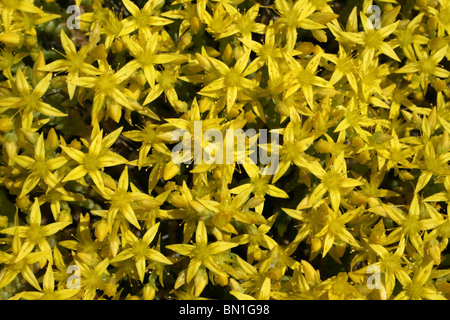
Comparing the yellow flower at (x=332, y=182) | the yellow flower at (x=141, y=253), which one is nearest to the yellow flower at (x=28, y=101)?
the yellow flower at (x=141, y=253)

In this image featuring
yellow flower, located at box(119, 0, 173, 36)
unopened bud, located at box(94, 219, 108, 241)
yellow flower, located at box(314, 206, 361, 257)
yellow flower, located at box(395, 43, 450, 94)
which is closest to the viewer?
unopened bud, located at box(94, 219, 108, 241)

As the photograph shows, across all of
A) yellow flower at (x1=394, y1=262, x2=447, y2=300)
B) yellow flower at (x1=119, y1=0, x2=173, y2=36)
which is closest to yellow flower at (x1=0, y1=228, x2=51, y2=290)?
yellow flower at (x1=119, y1=0, x2=173, y2=36)

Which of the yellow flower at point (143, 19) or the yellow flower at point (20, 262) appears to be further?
the yellow flower at point (143, 19)

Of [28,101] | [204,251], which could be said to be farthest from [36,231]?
[204,251]

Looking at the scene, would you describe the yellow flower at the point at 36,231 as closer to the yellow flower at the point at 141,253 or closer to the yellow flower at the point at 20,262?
the yellow flower at the point at 20,262

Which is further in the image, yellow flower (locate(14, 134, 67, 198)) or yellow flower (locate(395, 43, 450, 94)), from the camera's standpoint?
yellow flower (locate(395, 43, 450, 94))

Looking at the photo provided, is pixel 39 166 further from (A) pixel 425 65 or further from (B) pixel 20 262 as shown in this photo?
(A) pixel 425 65

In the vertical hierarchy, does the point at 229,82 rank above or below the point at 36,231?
above

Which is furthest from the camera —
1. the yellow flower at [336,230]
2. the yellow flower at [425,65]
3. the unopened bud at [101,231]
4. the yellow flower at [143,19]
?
the yellow flower at [425,65]

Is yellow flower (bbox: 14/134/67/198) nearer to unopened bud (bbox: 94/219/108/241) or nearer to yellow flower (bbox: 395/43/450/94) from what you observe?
unopened bud (bbox: 94/219/108/241)
